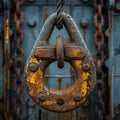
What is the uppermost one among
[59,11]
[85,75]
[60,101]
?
[59,11]

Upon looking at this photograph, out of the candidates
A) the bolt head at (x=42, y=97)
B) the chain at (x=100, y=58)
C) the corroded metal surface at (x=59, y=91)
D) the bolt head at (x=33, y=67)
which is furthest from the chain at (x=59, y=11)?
the chain at (x=100, y=58)

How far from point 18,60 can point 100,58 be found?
621 mm

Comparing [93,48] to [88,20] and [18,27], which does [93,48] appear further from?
[18,27]

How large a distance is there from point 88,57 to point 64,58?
11 centimetres

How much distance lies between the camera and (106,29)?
10.1 feet

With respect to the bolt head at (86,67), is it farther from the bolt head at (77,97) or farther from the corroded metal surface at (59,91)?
the bolt head at (77,97)

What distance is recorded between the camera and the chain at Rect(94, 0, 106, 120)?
301 centimetres

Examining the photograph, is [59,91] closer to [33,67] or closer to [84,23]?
[33,67]

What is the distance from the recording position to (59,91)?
1.77 m

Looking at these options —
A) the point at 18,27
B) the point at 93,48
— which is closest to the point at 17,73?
the point at 18,27

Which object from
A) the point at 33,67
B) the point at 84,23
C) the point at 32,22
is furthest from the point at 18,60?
the point at 33,67

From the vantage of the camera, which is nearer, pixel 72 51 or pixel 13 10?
pixel 72 51

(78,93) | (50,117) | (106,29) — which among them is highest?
(106,29)

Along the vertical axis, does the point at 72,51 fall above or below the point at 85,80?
above
